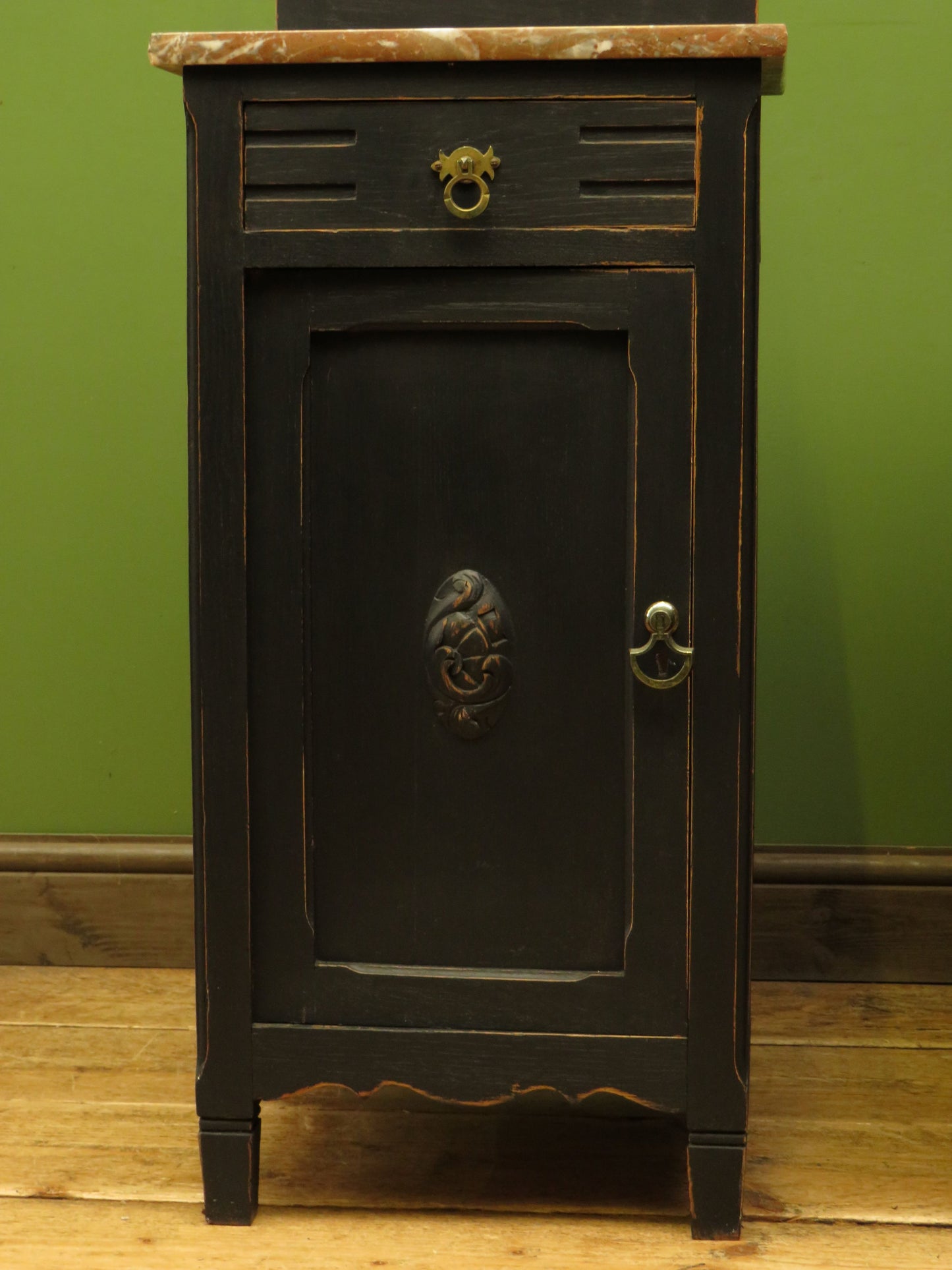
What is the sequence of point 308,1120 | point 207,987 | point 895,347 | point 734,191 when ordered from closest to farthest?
point 734,191 → point 207,987 → point 308,1120 → point 895,347

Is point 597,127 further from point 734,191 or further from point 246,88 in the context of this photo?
point 246,88

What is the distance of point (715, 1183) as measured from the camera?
1210mm

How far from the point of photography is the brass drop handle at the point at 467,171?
1.12 m

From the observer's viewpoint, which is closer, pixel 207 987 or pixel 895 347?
pixel 207 987

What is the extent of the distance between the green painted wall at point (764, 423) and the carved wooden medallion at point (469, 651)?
0.77m

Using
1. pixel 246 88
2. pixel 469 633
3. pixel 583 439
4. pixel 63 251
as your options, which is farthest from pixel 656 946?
pixel 63 251

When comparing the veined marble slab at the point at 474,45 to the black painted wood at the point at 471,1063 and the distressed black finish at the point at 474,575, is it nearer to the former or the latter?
the distressed black finish at the point at 474,575

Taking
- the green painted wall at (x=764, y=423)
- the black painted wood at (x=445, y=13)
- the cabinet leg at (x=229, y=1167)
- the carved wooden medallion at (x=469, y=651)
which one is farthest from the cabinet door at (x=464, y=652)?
the green painted wall at (x=764, y=423)

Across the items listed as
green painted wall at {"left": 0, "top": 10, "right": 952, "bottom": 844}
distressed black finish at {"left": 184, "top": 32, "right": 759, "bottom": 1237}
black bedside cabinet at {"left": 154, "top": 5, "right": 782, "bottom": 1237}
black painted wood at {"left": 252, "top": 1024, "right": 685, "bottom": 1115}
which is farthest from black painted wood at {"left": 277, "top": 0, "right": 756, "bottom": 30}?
black painted wood at {"left": 252, "top": 1024, "right": 685, "bottom": 1115}

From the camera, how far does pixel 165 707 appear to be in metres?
1.92

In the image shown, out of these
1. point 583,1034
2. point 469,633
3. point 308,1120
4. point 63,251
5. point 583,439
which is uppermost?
point 63,251

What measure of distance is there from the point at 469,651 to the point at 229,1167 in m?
0.55

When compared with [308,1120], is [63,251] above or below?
above

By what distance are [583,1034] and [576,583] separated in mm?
416
